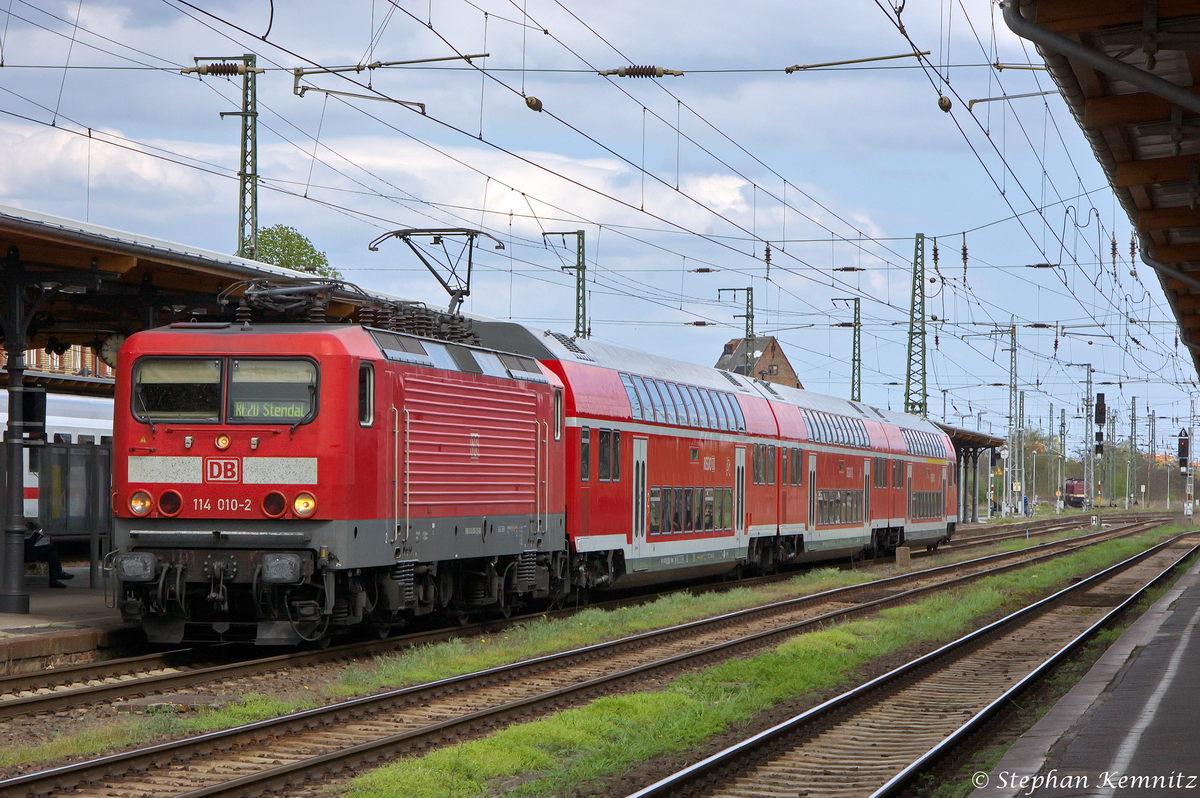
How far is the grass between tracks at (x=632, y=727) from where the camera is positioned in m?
8.91

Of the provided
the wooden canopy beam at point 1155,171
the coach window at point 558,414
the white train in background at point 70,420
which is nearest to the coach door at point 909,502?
the white train in background at point 70,420

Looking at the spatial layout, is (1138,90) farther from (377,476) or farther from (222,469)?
(222,469)

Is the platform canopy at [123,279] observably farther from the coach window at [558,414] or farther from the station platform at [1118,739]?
the station platform at [1118,739]

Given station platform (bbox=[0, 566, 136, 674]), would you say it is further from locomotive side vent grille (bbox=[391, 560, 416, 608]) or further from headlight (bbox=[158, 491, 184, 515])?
locomotive side vent grille (bbox=[391, 560, 416, 608])

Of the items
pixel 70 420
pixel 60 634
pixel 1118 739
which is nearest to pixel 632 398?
pixel 60 634

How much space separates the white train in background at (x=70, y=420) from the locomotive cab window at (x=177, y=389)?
1407 cm

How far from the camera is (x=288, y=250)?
147 ft

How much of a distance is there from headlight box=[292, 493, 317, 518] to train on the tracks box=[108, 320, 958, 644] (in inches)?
1.1

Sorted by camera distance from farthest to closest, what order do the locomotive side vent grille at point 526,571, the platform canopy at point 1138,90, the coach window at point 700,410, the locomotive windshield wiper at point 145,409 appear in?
the coach window at point 700,410
the locomotive side vent grille at point 526,571
the locomotive windshield wiper at point 145,409
the platform canopy at point 1138,90

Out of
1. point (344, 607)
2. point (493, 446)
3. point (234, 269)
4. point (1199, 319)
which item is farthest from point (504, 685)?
point (1199, 319)

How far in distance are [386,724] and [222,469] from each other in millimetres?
3858

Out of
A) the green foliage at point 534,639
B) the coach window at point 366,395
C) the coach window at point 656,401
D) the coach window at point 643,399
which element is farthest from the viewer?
the coach window at point 656,401

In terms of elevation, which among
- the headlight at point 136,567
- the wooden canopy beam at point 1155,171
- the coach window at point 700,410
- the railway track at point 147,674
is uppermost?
the wooden canopy beam at point 1155,171

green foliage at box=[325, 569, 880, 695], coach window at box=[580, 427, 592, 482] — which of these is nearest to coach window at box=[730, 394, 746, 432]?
green foliage at box=[325, 569, 880, 695]
